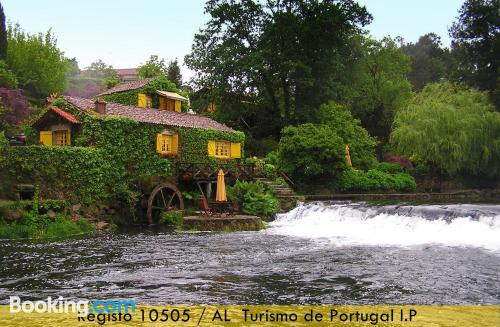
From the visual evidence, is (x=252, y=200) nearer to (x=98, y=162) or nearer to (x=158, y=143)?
(x=158, y=143)

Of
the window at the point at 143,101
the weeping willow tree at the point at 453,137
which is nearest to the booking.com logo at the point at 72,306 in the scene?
the window at the point at 143,101

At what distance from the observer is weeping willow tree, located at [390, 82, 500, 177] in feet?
116

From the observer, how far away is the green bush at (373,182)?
35812mm

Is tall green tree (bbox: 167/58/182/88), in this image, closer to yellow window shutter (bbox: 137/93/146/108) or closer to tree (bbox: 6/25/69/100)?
tree (bbox: 6/25/69/100)

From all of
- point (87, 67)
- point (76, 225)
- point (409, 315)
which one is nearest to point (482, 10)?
point (76, 225)

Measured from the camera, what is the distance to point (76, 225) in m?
21.0

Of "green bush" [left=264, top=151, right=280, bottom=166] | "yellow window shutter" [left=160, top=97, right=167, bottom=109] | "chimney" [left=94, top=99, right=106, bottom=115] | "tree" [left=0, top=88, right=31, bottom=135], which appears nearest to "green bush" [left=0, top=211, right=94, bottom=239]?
"chimney" [left=94, top=99, right=106, bottom=115]

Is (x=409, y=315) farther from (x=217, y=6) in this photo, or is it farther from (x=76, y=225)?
(x=217, y=6)

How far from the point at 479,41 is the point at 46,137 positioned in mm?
38901

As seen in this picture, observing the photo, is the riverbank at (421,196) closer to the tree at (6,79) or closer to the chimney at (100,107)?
the chimney at (100,107)

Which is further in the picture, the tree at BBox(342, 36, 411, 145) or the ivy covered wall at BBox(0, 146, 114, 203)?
the tree at BBox(342, 36, 411, 145)

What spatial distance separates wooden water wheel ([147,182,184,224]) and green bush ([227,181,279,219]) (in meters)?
2.85

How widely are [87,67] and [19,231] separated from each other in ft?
337

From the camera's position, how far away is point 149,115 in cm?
2830
